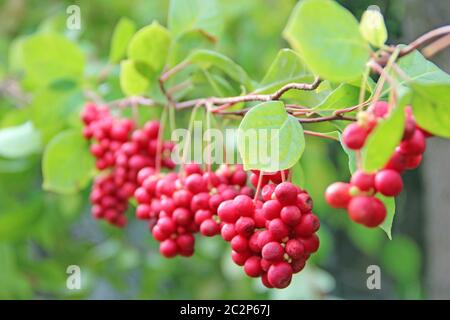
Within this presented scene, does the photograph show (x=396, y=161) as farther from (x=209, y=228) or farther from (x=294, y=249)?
(x=209, y=228)

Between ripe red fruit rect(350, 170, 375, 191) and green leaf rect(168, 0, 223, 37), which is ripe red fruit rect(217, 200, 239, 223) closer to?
ripe red fruit rect(350, 170, 375, 191)

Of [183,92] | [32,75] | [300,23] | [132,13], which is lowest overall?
[300,23]

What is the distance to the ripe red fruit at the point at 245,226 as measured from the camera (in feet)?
2.43

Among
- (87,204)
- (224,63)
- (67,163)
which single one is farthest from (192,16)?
(87,204)

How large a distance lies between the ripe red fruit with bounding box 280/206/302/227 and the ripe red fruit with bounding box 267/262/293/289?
0.04m

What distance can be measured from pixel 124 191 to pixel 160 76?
0.20 m

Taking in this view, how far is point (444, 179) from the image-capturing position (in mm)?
1746

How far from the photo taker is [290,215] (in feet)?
2.35

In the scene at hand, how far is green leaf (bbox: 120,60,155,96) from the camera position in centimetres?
109

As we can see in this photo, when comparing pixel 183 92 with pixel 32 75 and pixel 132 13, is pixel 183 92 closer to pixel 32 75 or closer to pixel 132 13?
pixel 32 75

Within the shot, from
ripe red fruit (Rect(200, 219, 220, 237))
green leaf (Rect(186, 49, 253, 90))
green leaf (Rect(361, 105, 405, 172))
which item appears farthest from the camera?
green leaf (Rect(186, 49, 253, 90))

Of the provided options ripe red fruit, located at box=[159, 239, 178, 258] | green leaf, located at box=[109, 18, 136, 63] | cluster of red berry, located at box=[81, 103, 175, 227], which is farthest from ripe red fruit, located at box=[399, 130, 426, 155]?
green leaf, located at box=[109, 18, 136, 63]
